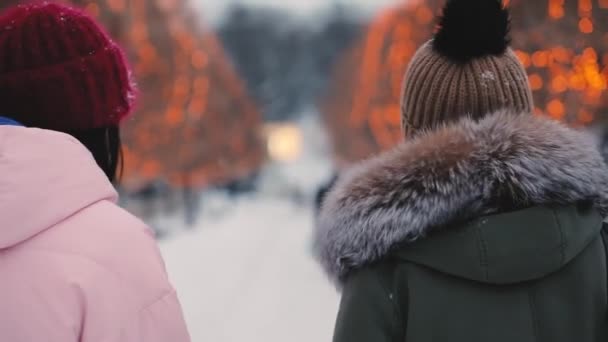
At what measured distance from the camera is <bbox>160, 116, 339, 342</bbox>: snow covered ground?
9.21 m

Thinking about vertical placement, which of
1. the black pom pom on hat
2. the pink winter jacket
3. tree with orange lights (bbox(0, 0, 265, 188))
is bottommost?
tree with orange lights (bbox(0, 0, 265, 188))

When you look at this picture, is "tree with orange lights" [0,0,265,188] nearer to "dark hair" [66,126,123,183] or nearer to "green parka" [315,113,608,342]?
"dark hair" [66,126,123,183]

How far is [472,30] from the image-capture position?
7.70 ft

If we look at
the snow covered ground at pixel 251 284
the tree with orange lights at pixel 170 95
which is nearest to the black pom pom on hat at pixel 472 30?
the snow covered ground at pixel 251 284

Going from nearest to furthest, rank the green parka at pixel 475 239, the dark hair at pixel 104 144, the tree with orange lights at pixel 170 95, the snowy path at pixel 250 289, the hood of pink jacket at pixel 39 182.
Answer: the hood of pink jacket at pixel 39 182
the green parka at pixel 475 239
the dark hair at pixel 104 144
the snowy path at pixel 250 289
the tree with orange lights at pixel 170 95

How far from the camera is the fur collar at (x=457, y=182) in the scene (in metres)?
2.07

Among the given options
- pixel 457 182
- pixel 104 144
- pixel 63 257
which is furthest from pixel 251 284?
pixel 63 257

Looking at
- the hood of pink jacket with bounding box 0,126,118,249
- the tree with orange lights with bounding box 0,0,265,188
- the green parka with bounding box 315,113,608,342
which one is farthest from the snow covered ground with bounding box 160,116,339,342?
the tree with orange lights with bounding box 0,0,265,188

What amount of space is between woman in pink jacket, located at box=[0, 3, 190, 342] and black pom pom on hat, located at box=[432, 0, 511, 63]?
1.08m

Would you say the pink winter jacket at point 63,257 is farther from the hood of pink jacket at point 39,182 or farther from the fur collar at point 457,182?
the fur collar at point 457,182

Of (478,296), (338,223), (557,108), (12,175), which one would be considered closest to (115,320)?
(12,175)

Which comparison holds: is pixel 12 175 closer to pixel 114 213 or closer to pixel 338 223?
pixel 114 213

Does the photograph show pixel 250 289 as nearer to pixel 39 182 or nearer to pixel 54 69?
pixel 54 69

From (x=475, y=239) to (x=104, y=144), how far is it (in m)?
1.13
